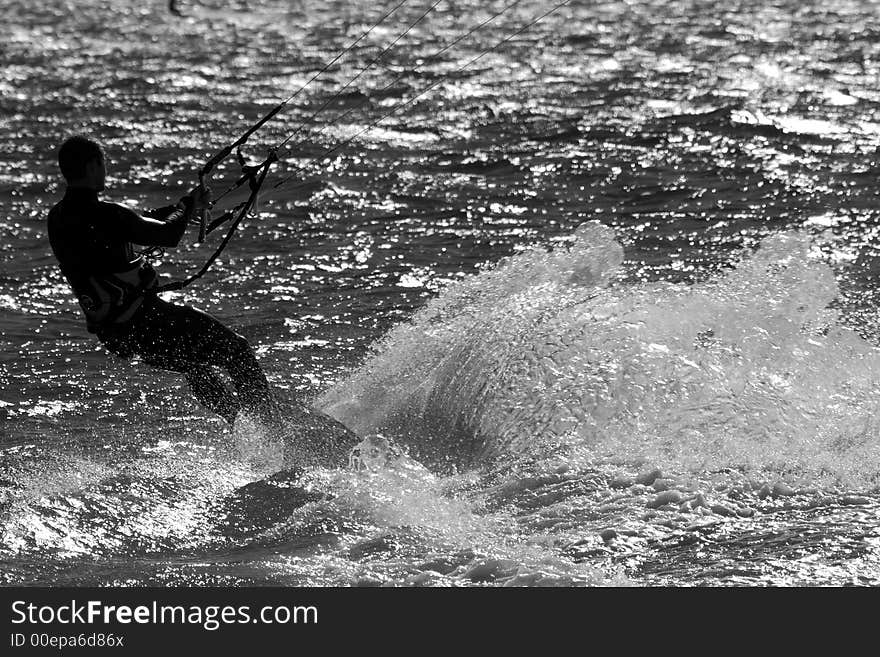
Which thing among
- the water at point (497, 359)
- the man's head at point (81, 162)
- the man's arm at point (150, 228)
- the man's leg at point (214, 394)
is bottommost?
the water at point (497, 359)

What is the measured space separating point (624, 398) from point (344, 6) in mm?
25253

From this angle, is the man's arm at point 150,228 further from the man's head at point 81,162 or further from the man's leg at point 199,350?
the man's leg at point 199,350

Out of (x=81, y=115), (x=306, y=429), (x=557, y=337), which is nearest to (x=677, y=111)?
(x=81, y=115)

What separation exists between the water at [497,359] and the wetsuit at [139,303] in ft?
1.31

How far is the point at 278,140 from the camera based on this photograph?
1733 centimetres

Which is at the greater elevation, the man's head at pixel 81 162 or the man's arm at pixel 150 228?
the man's head at pixel 81 162

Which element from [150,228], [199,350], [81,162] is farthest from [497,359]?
[81,162]

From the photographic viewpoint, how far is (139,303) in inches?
288

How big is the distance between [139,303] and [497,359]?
236 cm

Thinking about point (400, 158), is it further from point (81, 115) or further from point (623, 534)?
point (623, 534)

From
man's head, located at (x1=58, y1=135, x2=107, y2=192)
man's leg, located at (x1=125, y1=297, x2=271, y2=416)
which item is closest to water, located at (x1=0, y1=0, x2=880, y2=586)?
man's leg, located at (x1=125, y1=297, x2=271, y2=416)

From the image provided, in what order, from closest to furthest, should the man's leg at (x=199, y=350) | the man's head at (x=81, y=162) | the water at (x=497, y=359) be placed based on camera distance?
1. the water at (x=497, y=359)
2. the man's head at (x=81, y=162)
3. the man's leg at (x=199, y=350)

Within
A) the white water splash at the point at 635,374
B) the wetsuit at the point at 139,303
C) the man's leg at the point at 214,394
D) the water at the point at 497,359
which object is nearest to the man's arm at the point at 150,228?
the wetsuit at the point at 139,303

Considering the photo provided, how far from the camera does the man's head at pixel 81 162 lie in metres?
6.89
